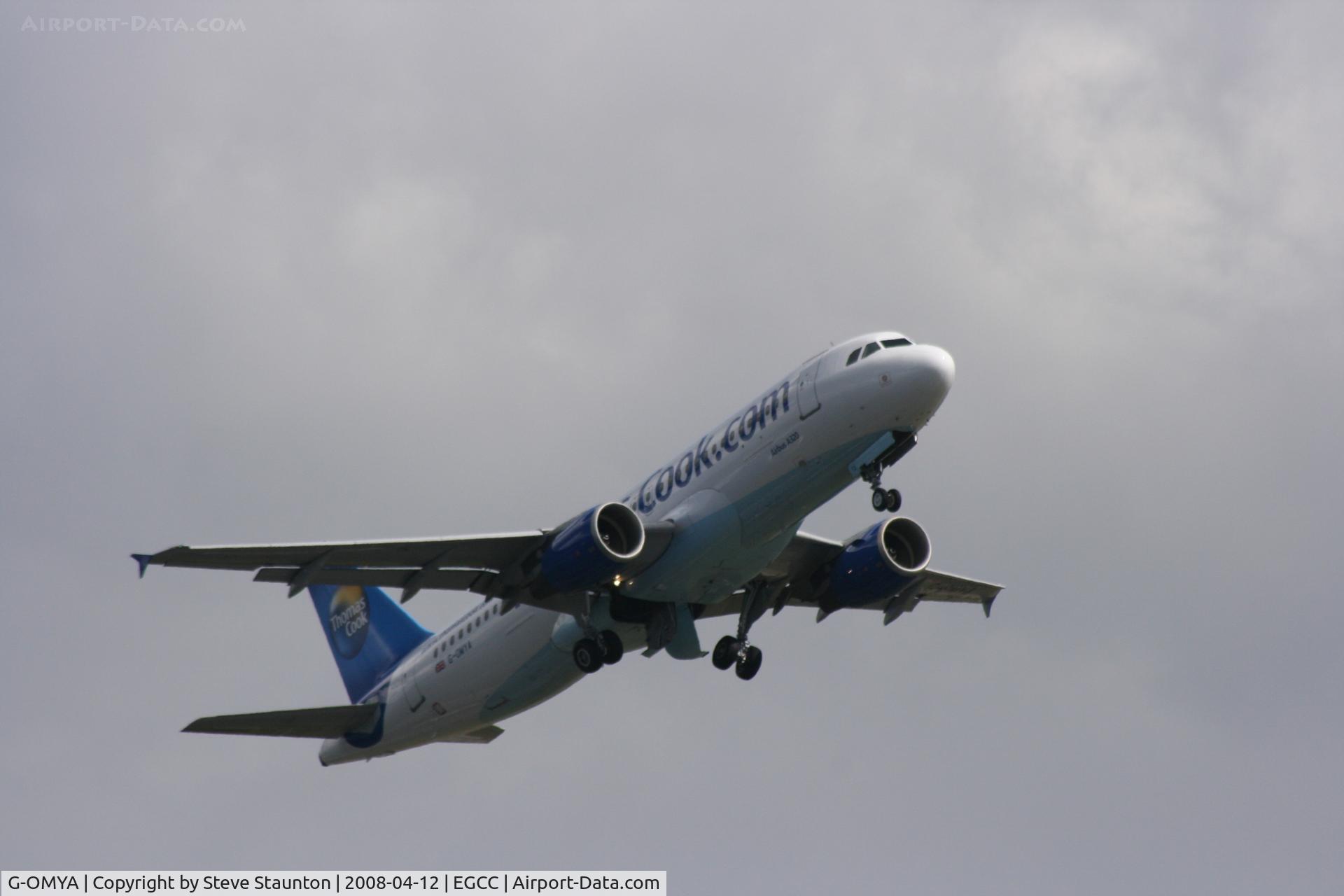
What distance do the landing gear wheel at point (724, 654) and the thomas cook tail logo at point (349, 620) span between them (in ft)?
37.6

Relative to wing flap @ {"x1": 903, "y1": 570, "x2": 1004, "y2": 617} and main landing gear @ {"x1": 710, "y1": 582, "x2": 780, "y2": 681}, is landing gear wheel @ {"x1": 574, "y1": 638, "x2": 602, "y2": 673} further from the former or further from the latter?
wing flap @ {"x1": 903, "y1": 570, "x2": 1004, "y2": 617}

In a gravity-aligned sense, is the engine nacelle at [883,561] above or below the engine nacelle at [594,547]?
above

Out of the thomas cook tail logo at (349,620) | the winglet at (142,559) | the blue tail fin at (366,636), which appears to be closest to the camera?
the winglet at (142,559)

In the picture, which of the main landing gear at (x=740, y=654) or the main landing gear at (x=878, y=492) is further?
the main landing gear at (x=740, y=654)

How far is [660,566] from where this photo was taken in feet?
113

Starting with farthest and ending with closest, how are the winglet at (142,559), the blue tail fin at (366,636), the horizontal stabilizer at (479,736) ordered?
the blue tail fin at (366,636) < the horizontal stabilizer at (479,736) < the winglet at (142,559)

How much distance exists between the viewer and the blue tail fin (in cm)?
4425

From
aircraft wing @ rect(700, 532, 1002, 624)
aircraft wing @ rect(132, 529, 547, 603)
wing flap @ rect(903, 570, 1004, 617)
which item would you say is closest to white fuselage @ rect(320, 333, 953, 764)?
aircraft wing @ rect(132, 529, 547, 603)

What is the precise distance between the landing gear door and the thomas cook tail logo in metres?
17.7

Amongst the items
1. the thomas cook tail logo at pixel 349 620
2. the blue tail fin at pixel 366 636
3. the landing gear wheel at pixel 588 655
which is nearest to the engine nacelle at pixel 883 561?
the landing gear wheel at pixel 588 655

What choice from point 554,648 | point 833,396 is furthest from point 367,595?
point 833,396

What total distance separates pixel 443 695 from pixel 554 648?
3.96 metres

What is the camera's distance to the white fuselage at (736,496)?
31.9m

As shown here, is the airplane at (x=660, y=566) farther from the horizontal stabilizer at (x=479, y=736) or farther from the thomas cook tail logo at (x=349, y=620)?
the thomas cook tail logo at (x=349, y=620)
